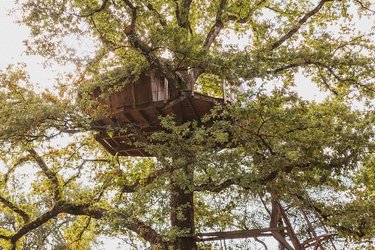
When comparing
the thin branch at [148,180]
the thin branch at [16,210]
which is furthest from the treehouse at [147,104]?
the thin branch at [16,210]

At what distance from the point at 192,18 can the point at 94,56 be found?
565cm

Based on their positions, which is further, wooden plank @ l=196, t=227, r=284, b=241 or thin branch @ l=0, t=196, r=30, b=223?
thin branch @ l=0, t=196, r=30, b=223

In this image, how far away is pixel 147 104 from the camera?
Result: 34.1 feet

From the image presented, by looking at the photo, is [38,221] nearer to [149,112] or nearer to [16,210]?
[16,210]

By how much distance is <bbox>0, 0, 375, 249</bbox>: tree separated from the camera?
7.50 meters

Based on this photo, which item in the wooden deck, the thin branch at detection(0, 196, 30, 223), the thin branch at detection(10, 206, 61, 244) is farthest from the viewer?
the thin branch at detection(0, 196, 30, 223)

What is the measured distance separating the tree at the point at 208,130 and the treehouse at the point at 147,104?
0.41 meters

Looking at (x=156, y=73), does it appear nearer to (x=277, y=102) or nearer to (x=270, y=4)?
(x=277, y=102)

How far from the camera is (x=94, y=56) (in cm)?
994

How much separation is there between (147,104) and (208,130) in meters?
3.02

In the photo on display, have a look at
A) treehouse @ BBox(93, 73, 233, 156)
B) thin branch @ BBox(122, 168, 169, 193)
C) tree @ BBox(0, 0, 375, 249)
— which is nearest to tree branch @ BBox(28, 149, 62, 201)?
tree @ BBox(0, 0, 375, 249)

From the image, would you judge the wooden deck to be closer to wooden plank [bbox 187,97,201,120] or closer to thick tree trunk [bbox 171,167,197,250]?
wooden plank [bbox 187,97,201,120]

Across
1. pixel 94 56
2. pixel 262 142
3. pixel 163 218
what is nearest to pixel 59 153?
pixel 94 56

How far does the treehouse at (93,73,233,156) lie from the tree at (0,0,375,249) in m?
0.41
